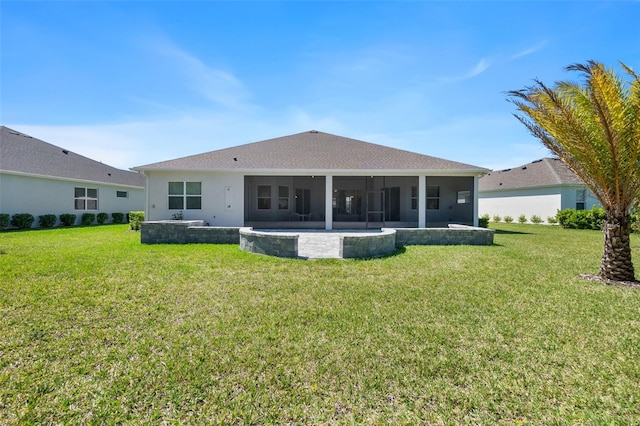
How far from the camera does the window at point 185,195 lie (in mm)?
15281

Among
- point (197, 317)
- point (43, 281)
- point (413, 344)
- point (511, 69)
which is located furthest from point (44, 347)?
point (511, 69)

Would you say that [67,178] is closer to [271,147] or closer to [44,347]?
[271,147]

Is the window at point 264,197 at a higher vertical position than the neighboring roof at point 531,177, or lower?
lower

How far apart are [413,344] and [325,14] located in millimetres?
10742

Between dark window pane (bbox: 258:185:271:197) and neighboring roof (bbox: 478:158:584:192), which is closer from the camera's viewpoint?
dark window pane (bbox: 258:185:271:197)

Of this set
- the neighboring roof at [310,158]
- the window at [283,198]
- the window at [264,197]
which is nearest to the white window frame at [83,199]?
the neighboring roof at [310,158]

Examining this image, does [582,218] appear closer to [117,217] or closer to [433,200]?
[433,200]

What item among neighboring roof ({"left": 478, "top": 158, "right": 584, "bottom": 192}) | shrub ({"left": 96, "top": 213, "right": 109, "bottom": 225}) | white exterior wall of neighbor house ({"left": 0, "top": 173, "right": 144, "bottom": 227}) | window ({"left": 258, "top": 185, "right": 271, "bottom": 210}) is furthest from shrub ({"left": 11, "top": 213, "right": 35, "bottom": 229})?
neighboring roof ({"left": 478, "top": 158, "right": 584, "bottom": 192})

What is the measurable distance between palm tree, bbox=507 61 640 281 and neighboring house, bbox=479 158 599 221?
16194 millimetres

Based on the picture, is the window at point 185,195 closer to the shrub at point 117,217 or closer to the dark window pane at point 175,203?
the dark window pane at point 175,203

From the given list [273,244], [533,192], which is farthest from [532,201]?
[273,244]

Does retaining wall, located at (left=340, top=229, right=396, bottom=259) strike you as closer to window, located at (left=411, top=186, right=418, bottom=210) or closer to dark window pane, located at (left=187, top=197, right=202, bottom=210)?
dark window pane, located at (left=187, top=197, right=202, bottom=210)

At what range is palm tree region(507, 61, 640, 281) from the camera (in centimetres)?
634

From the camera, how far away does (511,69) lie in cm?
1110
